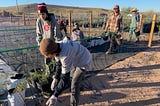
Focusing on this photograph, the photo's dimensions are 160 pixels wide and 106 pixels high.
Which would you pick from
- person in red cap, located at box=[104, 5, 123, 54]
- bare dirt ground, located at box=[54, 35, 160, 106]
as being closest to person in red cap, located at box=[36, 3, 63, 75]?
bare dirt ground, located at box=[54, 35, 160, 106]

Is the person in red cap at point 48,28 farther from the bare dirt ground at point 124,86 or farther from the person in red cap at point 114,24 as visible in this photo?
the person in red cap at point 114,24

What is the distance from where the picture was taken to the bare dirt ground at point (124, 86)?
4.71m

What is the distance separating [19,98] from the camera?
3.84 meters

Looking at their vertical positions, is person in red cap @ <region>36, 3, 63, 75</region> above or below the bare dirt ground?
above

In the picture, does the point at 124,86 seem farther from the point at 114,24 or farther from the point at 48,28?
the point at 114,24

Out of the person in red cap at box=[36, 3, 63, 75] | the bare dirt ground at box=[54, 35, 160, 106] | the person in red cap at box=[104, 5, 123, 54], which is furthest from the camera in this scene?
the person in red cap at box=[104, 5, 123, 54]

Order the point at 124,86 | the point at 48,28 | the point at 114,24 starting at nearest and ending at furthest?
the point at 48,28 < the point at 124,86 < the point at 114,24

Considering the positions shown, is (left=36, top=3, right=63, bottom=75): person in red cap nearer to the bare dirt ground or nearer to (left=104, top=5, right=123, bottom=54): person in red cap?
the bare dirt ground

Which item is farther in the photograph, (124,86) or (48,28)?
(124,86)

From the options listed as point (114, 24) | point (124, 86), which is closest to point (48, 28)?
point (124, 86)

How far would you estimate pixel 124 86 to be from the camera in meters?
5.44

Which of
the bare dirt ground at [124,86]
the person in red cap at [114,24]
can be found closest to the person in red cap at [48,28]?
the bare dirt ground at [124,86]

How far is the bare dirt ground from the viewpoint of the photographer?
4715 mm

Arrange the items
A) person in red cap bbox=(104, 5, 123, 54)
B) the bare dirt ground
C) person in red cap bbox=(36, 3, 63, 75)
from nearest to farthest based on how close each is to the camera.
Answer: person in red cap bbox=(36, 3, 63, 75), the bare dirt ground, person in red cap bbox=(104, 5, 123, 54)
